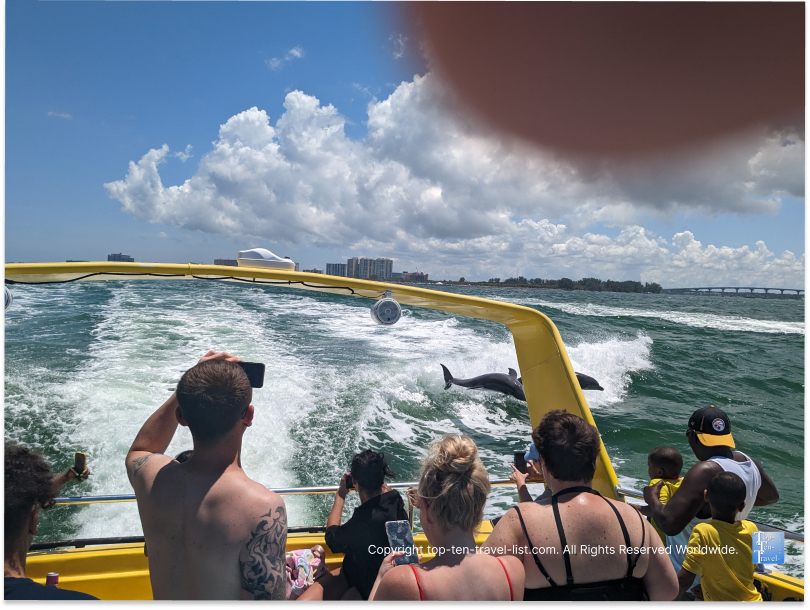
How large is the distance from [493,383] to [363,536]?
20.2ft

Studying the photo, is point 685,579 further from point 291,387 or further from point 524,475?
point 291,387

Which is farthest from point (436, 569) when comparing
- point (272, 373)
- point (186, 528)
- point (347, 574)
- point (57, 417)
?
point (272, 373)

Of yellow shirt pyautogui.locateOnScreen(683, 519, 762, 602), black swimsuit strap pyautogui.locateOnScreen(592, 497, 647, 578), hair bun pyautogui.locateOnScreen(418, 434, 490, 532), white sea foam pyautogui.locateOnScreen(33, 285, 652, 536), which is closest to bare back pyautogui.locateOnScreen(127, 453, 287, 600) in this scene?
hair bun pyautogui.locateOnScreen(418, 434, 490, 532)

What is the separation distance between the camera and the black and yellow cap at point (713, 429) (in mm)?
1944

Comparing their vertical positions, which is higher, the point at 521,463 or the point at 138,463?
the point at 138,463

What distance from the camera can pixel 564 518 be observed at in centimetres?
135

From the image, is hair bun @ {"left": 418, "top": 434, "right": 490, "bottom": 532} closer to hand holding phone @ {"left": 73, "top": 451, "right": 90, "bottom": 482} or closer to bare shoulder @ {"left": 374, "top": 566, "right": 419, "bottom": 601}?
bare shoulder @ {"left": 374, "top": 566, "right": 419, "bottom": 601}

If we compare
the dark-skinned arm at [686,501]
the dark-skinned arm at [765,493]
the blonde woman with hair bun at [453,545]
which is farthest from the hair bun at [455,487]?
the dark-skinned arm at [765,493]

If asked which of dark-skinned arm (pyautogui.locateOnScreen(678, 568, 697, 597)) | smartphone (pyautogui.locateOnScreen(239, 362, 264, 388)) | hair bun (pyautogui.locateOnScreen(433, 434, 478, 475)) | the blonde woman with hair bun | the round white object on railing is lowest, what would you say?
dark-skinned arm (pyautogui.locateOnScreen(678, 568, 697, 597))

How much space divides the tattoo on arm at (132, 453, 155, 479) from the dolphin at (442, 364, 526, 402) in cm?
649

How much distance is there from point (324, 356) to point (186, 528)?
7.03 meters

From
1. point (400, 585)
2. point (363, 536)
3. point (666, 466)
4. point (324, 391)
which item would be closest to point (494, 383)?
point (324, 391)

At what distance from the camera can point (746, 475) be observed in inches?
73.7

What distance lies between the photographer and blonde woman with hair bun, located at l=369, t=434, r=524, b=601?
1.18m
